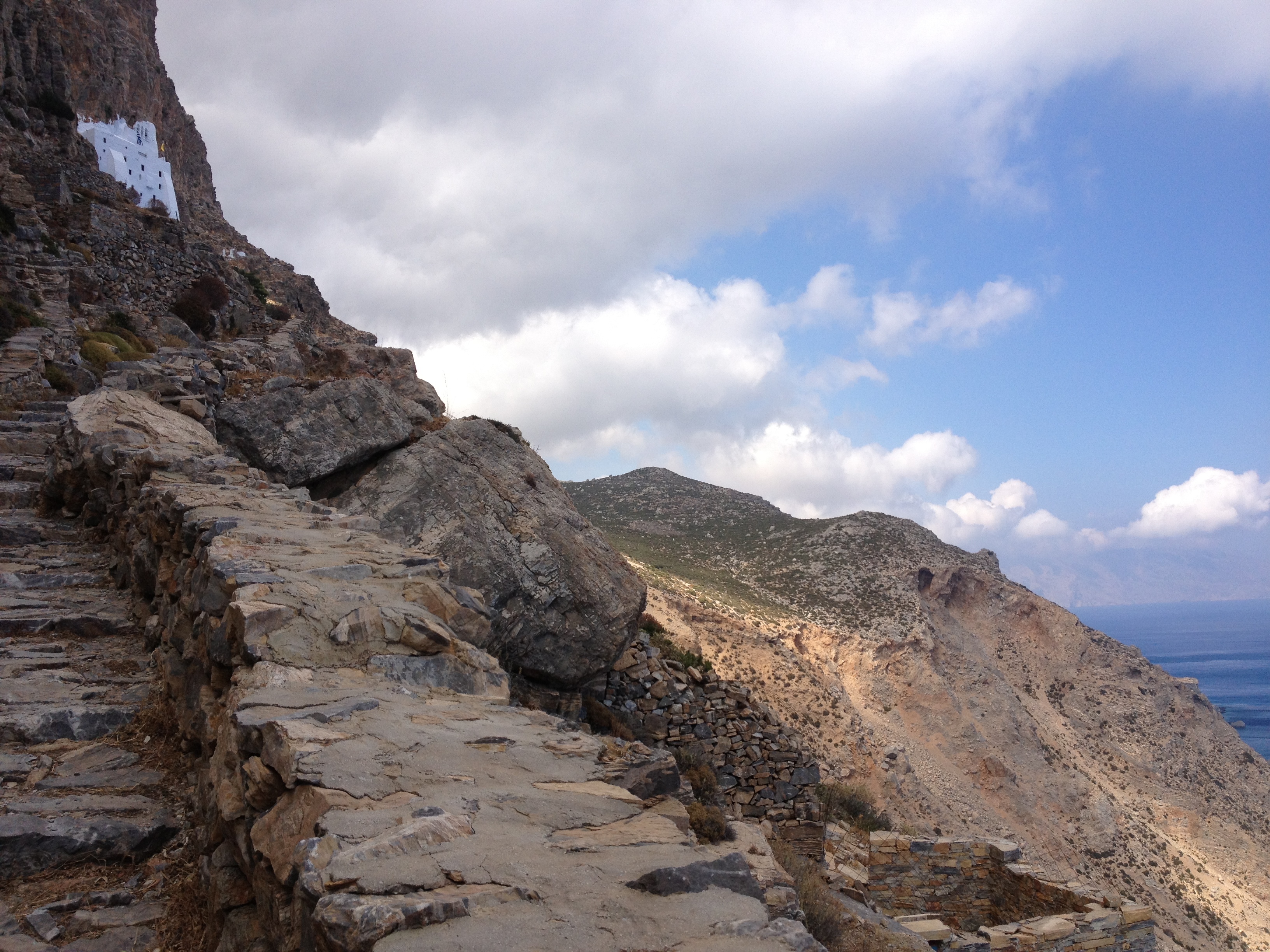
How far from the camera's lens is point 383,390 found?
36.6 ft

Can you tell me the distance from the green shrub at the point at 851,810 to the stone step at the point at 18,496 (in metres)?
14.5

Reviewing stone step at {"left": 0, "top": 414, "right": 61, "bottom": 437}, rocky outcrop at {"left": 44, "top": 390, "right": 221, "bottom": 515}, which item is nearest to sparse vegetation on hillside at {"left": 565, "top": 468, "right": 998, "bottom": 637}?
stone step at {"left": 0, "top": 414, "right": 61, "bottom": 437}

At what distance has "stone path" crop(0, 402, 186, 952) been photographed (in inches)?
135

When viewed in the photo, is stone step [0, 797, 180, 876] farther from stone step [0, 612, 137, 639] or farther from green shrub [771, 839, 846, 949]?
green shrub [771, 839, 846, 949]

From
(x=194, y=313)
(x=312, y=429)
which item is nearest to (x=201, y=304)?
(x=194, y=313)

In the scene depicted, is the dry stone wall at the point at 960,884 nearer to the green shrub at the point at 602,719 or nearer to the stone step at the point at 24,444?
the green shrub at the point at 602,719

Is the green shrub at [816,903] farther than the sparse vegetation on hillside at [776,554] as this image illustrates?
No

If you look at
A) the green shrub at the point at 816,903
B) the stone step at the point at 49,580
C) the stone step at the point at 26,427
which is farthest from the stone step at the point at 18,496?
the green shrub at the point at 816,903

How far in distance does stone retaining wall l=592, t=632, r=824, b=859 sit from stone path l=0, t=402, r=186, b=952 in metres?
6.63

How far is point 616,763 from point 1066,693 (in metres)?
40.0

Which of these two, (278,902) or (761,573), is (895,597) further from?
(278,902)

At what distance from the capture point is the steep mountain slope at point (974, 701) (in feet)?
84.3

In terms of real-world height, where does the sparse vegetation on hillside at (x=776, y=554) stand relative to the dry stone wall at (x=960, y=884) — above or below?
above

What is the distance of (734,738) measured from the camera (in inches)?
456
